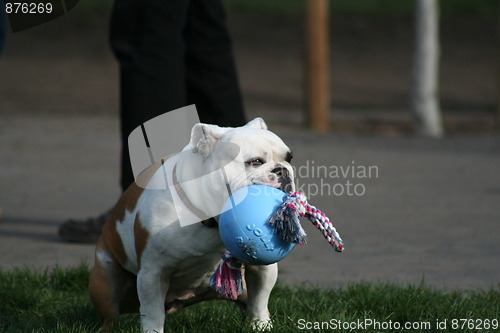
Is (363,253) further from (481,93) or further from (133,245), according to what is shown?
(481,93)

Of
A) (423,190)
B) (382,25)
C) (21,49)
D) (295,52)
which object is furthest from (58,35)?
(423,190)

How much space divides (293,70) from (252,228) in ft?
47.6

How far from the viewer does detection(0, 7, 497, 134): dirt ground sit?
12.5 metres

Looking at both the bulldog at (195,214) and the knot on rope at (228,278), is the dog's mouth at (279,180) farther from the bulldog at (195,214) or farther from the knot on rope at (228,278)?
the knot on rope at (228,278)

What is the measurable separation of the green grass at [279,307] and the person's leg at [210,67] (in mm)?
1302

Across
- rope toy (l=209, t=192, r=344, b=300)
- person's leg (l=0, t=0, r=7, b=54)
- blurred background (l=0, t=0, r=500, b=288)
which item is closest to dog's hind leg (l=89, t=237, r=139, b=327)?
rope toy (l=209, t=192, r=344, b=300)

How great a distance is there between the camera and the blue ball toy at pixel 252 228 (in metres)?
2.99

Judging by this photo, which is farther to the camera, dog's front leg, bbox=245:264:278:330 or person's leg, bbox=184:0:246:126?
person's leg, bbox=184:0:246:126

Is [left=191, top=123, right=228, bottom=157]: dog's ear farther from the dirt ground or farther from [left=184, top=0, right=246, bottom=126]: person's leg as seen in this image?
the dirt ground

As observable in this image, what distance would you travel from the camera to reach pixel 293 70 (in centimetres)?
1733

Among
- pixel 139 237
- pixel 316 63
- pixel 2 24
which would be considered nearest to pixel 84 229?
pixel 2 24

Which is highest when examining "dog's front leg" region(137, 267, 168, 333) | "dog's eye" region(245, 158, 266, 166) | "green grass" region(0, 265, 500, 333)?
"dog's eye" region(245, 158, 266, 166)

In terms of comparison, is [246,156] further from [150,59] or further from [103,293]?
[150,59]

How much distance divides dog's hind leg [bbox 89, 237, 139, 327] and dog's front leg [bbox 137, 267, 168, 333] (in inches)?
9.6
